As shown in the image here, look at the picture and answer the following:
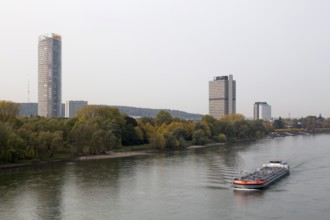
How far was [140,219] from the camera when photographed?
14922 mm

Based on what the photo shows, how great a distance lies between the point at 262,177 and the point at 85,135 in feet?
64.7

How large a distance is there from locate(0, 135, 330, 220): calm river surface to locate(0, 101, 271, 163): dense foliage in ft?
7.54

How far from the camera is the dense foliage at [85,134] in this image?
30.3 metres

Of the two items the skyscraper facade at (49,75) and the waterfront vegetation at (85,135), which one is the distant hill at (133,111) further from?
the waterfront vegetation at (85,135)

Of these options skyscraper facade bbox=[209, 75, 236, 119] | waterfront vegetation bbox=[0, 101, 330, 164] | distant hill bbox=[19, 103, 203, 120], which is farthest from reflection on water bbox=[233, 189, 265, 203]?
skyscraper facade bbox=[209, 75, 236, 119]

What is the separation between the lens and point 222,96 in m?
140

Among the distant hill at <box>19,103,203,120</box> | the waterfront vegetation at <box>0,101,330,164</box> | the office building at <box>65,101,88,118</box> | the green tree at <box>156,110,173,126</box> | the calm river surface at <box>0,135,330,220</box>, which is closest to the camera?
the calm river surface at <box>0,135,330,220</box>

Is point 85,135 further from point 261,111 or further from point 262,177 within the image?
point 261,111

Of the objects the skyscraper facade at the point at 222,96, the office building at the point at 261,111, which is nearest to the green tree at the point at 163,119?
the skyscraper facade at the point at 222,96

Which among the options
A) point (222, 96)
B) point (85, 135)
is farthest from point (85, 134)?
point (222, 96)

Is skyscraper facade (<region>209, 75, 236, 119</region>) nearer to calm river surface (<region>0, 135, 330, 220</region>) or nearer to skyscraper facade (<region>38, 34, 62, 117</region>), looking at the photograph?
skyscraper facade (<region>38, 34, 62, 117</region>)

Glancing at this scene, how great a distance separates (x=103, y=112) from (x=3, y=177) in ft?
75.2

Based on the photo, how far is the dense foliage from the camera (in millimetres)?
30297

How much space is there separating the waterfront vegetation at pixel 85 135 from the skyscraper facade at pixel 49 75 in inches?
2075
